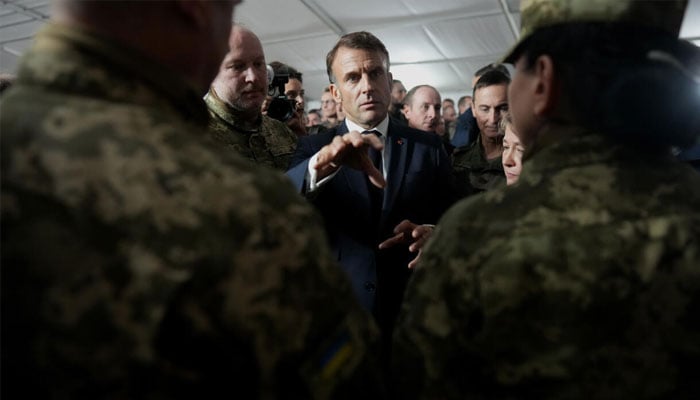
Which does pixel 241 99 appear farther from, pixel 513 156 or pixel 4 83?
pixel 513 156

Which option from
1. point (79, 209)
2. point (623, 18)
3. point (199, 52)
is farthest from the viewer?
point (623, 18)

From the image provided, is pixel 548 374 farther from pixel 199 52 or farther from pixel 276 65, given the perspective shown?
pixel 276 65

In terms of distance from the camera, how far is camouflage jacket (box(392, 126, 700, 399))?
78 centimetres

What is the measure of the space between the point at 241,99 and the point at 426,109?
197 cm

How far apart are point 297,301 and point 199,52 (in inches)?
13.9

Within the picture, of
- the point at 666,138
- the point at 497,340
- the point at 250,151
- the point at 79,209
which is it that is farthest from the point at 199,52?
the point at 250,151

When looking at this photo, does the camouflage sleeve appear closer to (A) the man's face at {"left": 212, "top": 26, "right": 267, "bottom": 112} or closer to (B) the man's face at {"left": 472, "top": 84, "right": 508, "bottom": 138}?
(A) the man's face at {"left": 212, "top": 26, "right": 267, "bottom": 112}

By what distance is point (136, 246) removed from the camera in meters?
0.57

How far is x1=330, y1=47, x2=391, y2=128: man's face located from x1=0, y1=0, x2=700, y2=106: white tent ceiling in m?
3.63

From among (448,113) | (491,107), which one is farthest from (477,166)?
(448,113)

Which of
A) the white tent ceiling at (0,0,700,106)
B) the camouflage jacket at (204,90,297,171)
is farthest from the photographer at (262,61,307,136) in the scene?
the white tent ceiling at (0,0,700,106)

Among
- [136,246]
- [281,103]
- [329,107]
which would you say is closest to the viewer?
[136,246]

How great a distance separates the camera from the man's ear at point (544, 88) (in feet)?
2.84

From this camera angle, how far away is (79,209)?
56 centimetres
